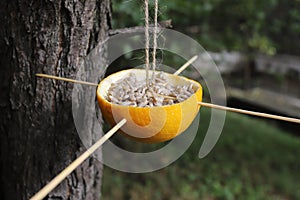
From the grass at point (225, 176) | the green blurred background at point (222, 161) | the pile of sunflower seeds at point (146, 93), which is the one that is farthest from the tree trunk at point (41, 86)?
the grass at point (225, 176)

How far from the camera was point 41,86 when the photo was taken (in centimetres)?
102

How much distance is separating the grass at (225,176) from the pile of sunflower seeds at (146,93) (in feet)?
5.33

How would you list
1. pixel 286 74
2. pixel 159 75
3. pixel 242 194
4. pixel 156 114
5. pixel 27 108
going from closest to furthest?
pixel 156 114, pixel 159 75, pixel 27 108, pixel 242 194, pixel 286 74

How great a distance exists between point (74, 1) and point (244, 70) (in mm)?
3470

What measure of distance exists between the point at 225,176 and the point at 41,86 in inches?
76.6

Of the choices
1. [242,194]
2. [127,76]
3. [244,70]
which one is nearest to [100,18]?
[127,76]

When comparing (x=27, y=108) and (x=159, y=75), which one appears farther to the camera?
(x=27, y=108)

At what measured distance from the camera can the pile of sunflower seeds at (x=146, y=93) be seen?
0.83 metres

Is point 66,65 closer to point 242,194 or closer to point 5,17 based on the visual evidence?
point 5,17

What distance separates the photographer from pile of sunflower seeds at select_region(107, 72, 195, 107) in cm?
83

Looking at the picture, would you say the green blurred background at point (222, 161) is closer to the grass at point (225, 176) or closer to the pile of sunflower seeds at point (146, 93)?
the grass at point (225, 176)

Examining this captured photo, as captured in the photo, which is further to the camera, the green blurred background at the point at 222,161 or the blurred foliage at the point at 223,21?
the green blurred background at the point at 222,161

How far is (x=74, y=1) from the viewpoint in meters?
0.97

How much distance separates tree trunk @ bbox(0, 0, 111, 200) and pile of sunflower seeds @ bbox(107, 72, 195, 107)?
20 cm
